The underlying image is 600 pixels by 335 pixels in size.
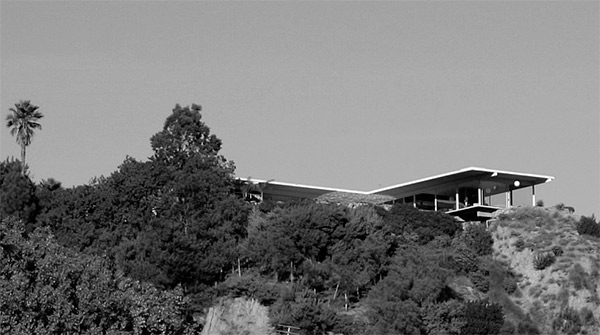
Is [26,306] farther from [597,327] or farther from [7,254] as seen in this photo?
[597,327]

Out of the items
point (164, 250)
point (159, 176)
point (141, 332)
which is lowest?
point (141, 332)

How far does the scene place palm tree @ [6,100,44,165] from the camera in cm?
9862

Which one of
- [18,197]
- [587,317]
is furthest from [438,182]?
[18,197]

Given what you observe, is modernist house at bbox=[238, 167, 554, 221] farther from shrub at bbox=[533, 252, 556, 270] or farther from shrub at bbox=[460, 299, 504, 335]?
shrub at bbox=[460, 299, 504, 335]

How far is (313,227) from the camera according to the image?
8106 cm

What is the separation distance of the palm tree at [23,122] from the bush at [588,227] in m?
39.1

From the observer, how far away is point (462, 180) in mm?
95188

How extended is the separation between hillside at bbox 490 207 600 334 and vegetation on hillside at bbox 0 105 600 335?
0.09 metres

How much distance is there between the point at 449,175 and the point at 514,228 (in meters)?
6.57

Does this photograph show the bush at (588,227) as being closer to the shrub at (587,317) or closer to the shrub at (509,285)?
the shrub at (509,285)

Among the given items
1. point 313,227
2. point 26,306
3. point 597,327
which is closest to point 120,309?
point 26,306

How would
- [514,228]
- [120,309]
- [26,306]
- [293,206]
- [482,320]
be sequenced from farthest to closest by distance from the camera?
1. [514,228]
2. [293,206]
3. [482,320]
4. [120,309]
5. [26,306]

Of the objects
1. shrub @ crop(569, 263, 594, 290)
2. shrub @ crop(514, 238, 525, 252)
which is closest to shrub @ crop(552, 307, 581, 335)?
shrub @ crop(569, 263, 594, 290)

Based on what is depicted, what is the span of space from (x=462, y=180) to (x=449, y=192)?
2559 mm
